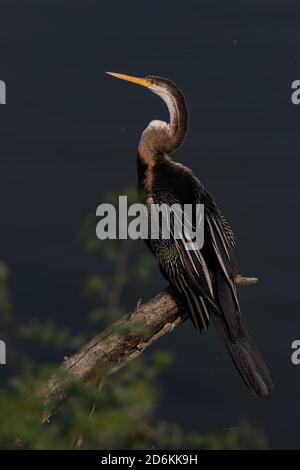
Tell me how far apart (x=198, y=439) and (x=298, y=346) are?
A: 3225 mm

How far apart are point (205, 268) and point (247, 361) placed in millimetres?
420

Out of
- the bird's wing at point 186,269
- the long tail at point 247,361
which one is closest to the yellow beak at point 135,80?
the bird's wing at point 186,269

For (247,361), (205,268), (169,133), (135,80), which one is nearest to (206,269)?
(205,268)

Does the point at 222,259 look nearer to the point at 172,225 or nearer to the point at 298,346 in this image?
the point at 172,225

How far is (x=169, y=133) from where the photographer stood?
640cm

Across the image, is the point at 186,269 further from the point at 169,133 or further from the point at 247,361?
the point at 169,133

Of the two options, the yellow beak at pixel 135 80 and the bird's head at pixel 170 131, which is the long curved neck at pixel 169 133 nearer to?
the bird's head at pixel 170 131

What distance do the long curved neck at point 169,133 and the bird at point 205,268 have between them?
77mm

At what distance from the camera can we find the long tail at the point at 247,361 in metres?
5.57

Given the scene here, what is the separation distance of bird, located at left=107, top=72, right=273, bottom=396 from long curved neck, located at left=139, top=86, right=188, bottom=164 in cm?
8

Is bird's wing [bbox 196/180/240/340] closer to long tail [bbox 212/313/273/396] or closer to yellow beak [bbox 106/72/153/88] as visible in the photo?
long tail [bbox 212/313/273/396]

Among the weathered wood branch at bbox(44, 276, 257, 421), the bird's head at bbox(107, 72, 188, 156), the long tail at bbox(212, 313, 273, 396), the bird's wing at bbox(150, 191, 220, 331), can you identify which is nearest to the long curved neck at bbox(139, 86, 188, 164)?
the bird's head at bbox(107, 72, 188, 156)

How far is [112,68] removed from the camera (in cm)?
768
